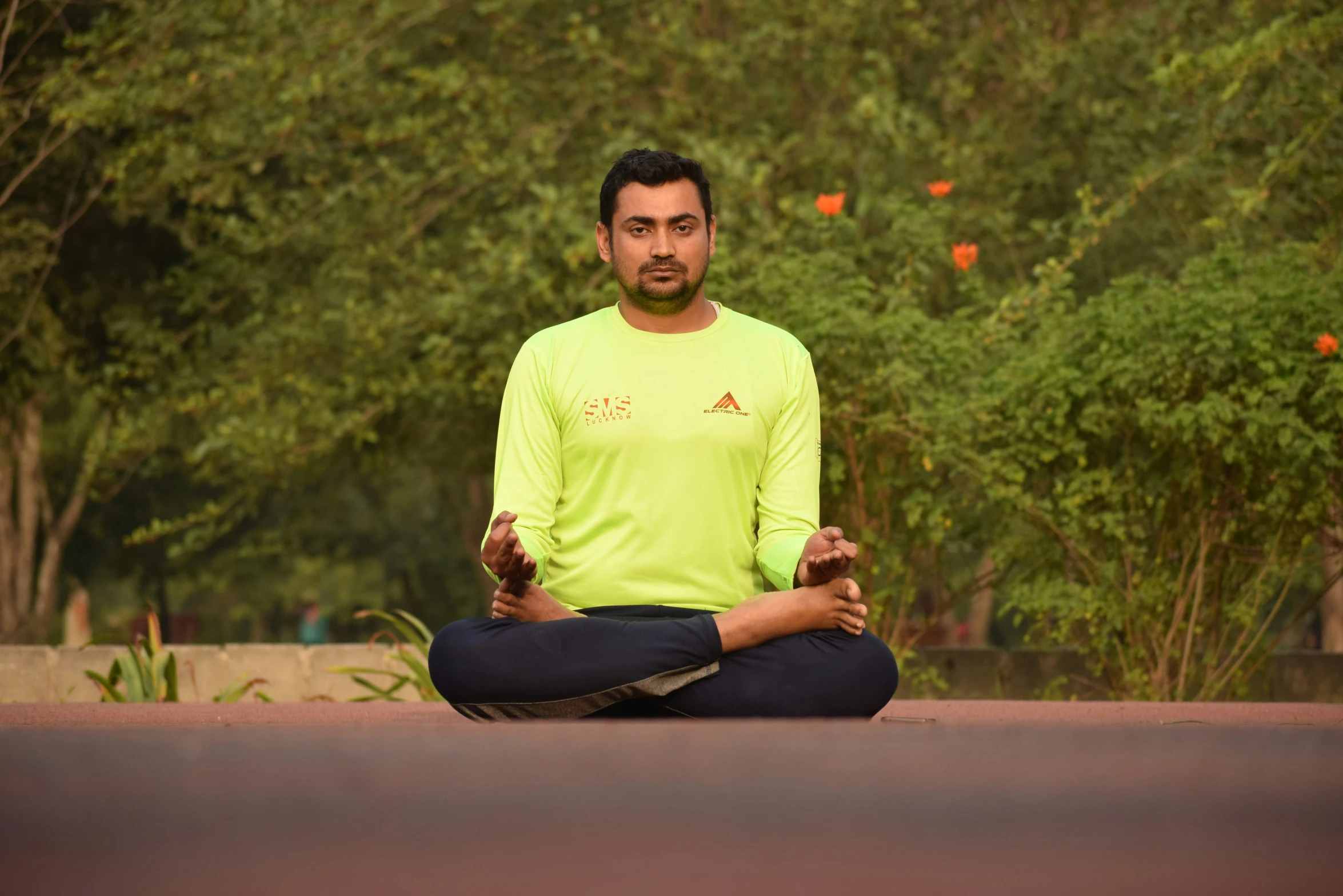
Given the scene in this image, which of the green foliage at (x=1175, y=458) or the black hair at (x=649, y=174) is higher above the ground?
the black hair at (x=649, y=174)

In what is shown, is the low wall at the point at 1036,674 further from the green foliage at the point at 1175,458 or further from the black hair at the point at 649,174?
the black hair at the point at 649,174

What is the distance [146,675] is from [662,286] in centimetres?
314

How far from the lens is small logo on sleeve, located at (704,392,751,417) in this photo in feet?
10.9

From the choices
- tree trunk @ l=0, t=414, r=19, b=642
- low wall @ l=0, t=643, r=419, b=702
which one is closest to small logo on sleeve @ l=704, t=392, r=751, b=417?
low wall @ l=0, t=643, r=419, b=702

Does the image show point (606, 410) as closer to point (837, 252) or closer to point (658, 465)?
point (658, 465)

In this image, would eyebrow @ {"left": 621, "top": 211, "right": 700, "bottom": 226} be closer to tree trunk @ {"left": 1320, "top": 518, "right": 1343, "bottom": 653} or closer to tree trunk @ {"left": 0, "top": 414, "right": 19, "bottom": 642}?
tree trunk @ {"left": 1320, "top": 518, "right": 1343, "bottom": 653}

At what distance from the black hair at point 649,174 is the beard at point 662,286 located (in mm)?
140

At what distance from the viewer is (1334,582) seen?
565cm

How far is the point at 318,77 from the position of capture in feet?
27.2

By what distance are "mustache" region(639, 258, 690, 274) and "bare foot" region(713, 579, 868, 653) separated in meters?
0.79

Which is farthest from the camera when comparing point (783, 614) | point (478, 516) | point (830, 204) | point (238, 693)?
point (478, 516)

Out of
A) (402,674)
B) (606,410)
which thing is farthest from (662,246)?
(402,674)

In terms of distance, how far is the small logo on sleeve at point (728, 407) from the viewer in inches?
131

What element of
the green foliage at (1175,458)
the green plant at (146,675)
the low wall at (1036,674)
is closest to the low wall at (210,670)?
the green plant at (146,675)
